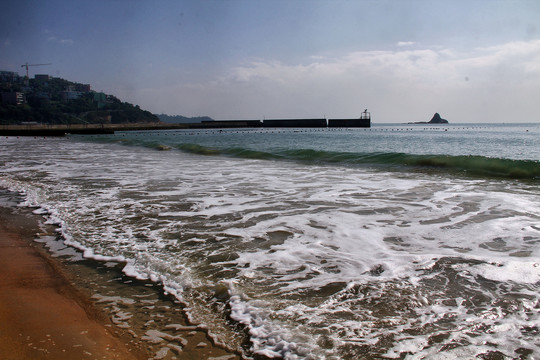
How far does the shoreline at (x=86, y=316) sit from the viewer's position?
87.5 inches

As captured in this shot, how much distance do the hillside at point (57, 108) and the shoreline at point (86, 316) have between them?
101m

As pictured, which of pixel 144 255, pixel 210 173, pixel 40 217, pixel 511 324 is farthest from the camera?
pixel 210 173

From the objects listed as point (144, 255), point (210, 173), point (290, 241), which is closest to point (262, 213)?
point (290, 241)

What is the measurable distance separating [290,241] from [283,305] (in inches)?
68.4

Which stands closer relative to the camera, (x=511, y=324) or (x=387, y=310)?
(x=511, y=324)

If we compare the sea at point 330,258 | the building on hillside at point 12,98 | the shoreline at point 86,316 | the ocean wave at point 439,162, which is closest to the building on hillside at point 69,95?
the building on hillside at point 12,98

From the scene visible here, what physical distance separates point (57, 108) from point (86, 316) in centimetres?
13900

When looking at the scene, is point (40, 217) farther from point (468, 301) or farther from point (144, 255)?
point (468, 301)

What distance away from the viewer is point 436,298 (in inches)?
115

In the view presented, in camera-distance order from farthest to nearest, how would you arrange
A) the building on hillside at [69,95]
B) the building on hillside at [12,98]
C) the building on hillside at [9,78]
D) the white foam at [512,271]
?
the building on hillside at [9,78]
the building on hillside at [69,95]
the building on hillside at [12,98]
the white foam at [512,271]

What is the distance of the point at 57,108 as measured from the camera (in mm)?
121688

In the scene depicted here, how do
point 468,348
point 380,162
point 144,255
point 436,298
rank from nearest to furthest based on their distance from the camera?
point 468,348, point 436,298, point 144,255, point 380,162

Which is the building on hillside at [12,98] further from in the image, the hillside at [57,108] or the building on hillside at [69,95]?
the building on hillside at [69,95]

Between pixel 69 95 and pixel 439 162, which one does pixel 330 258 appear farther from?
pixel 69 95
